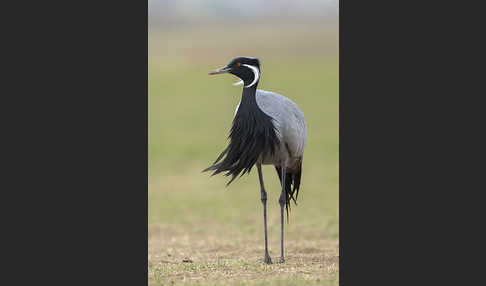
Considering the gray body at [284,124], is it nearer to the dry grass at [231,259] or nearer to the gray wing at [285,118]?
the gray wing at [285,118]

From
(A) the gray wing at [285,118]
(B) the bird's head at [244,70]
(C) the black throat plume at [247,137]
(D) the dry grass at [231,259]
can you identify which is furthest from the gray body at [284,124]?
(D) the dry grass at [231,259]

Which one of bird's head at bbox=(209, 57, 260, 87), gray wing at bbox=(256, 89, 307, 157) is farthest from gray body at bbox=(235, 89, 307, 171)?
bird's head at bbox=(209, 57, 260, 87)

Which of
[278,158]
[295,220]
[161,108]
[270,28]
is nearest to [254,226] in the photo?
[295,220]

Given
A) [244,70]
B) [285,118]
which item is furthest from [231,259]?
[244,70]

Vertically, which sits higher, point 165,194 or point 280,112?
point 280,112

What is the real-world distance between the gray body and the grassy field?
0.47 meters

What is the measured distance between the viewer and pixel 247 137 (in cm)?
923

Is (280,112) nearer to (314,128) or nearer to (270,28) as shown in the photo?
(270,28)

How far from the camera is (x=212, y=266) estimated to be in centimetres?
971

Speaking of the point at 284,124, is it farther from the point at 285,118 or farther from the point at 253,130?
the point at 253,130

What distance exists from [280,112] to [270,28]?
377 centimetres
